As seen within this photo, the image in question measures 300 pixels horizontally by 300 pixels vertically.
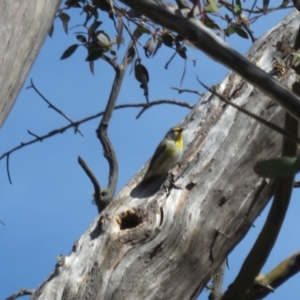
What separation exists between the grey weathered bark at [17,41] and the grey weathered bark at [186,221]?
4.44ft

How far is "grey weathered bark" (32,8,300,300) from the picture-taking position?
2910mm

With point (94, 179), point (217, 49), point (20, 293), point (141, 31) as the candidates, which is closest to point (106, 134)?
point (94, 179)

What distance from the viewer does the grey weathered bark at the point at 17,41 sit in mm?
1607

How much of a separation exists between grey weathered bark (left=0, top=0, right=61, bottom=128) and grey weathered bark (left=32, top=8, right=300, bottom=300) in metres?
1.35

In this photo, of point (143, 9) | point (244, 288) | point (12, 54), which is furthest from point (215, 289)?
point (12, 54)

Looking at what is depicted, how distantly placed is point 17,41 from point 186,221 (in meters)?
1.56

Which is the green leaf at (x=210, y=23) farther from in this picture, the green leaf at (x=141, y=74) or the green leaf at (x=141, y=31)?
the green leaf at (x=141, y=74)

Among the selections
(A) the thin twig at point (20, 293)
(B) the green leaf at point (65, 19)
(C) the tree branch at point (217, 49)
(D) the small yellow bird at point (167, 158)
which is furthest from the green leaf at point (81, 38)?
(C) the tree branch at point (217, 49)

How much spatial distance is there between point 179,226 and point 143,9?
46.5 inches

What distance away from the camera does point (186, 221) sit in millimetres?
3062

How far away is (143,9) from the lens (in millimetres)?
2070

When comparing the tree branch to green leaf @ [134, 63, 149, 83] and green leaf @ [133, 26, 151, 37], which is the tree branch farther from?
green leaf @ [134, 63, 149, 83]

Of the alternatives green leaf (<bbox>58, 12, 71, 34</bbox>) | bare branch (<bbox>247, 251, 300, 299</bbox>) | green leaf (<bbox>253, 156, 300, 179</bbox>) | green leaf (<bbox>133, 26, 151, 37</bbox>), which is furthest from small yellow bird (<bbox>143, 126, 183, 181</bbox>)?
green leaf (<bbox>253, 156, 300, 179</bbox>)

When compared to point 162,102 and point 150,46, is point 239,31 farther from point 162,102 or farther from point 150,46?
point 162,102
